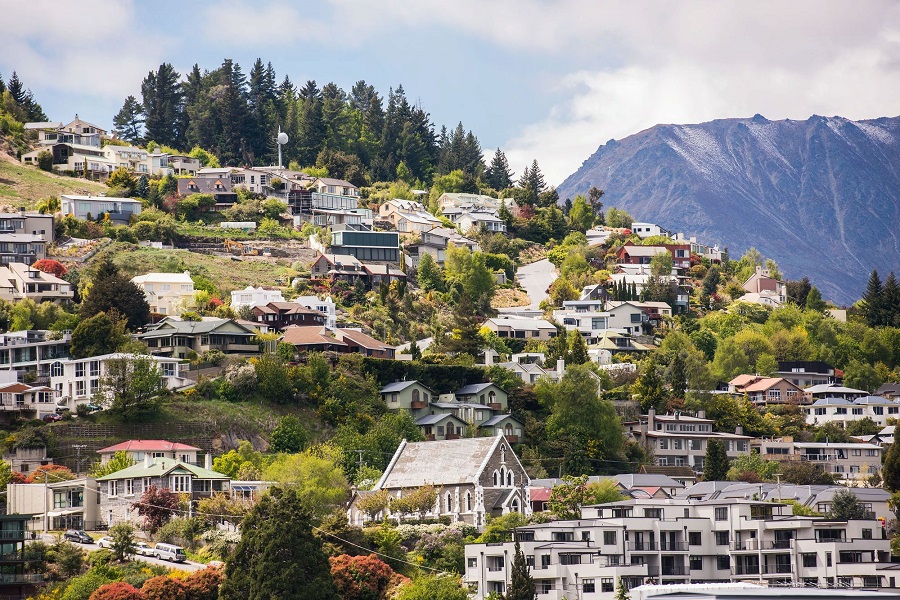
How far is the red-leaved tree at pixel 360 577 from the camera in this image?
76.8m

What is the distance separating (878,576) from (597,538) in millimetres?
15291

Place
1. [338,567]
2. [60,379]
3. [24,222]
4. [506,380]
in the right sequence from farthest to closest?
[24,222] < [506,380] < [60,379] < [338,567]

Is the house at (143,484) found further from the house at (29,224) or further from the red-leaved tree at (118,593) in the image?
the house at (29,224)

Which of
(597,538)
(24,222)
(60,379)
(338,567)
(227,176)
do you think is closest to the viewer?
(338,567)

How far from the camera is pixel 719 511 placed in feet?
286

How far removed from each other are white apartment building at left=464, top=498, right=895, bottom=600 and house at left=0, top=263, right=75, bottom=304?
55565 mm

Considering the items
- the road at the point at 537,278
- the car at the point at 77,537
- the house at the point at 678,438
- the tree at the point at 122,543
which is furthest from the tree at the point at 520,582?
the road at the point at 537,278

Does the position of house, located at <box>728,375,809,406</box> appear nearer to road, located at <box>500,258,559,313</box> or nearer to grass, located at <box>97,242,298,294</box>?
road, located at <box>500,258,559,313</box>

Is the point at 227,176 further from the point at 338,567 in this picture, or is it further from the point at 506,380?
the point at 338,567

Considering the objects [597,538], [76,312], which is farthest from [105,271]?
[597,538]

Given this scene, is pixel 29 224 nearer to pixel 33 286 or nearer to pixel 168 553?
pixel 33 286

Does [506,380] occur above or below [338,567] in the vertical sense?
above

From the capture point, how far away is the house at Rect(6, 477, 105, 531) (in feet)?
282

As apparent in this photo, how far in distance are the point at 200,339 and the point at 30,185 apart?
5178 centimetres
